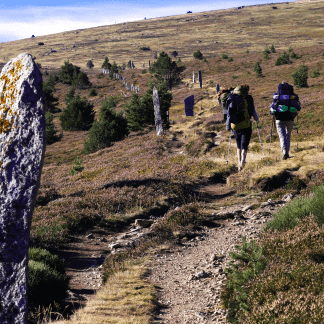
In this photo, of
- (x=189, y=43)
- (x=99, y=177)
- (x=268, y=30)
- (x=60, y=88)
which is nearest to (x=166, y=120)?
(x=99, y=177)

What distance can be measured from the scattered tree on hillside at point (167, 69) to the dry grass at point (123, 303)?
65.3 metres

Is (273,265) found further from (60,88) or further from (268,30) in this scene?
(268,30)

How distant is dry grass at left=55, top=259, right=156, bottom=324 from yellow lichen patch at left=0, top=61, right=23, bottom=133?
113 inches

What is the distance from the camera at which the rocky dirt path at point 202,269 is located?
468 centimetres

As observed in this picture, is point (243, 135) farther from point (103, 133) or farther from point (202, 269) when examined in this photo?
point (103, 133)

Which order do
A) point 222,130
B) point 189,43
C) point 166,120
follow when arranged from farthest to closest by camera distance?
point 189,43, point 166,120, point 222,130

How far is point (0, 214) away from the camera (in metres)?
3.26

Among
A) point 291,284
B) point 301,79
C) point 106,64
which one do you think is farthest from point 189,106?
point 106,64

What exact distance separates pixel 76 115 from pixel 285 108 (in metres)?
43.7

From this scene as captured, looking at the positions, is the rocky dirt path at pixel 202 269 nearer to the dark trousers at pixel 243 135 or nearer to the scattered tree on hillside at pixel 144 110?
the dark trousers at pixel 243 135

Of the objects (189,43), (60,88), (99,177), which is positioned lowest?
(99,177)

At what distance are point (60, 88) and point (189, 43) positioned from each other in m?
105

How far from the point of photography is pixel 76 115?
50781mm

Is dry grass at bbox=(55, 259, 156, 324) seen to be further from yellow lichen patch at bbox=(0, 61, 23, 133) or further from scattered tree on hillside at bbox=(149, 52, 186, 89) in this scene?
scattered tree on hillside at bbox=(149, 52, 186, 89)
